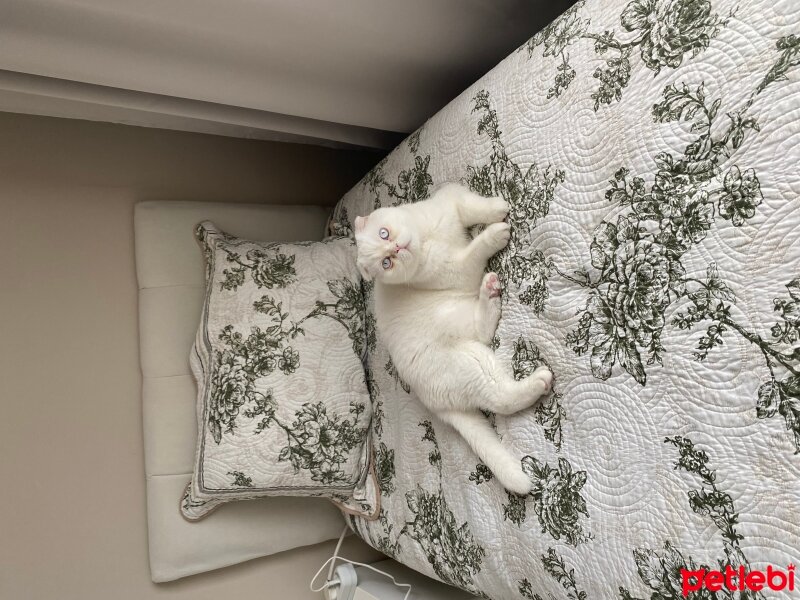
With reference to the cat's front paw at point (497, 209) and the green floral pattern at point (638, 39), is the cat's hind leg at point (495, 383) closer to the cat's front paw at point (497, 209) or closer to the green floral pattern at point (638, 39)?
the cat's front paw at point (497, 209)

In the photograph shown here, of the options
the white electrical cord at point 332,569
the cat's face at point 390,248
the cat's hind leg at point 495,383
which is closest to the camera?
the cat's hind leg at point 495,383

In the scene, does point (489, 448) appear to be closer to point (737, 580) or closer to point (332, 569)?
point (737, 580)

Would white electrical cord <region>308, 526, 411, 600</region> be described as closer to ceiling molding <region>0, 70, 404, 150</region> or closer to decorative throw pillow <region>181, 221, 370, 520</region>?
decorative throw pillow <region>181, 221, 370, 520</region>

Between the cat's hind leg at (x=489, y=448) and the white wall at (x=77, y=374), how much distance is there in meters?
0.92

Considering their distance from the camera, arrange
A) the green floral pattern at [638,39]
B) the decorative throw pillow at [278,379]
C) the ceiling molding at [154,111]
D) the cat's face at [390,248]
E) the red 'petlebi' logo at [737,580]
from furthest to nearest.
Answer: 1. the decorative throw pillow at [278,379]
2. the ceiling molding at [154,111]
3. the cat's face at [390,248]
4. the green floral pattern at [638,39]
5. the red 'petlebi' logo at [737,580]

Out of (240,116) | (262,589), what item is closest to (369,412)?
(262,589)

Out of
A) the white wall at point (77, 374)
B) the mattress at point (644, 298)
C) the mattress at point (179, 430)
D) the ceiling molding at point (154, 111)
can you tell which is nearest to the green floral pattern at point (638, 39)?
the mattress at point (644, 298)

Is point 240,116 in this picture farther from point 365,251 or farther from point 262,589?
point 262,589

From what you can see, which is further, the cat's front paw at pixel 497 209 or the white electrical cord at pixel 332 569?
the white electrical cord at pixel 332 569

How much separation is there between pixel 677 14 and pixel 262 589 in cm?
169

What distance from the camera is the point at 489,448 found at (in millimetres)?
Answer: 969

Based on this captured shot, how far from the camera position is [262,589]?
5.30ft

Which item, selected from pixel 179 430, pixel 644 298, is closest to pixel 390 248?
pixel 644 298

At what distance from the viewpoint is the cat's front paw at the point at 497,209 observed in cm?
98
